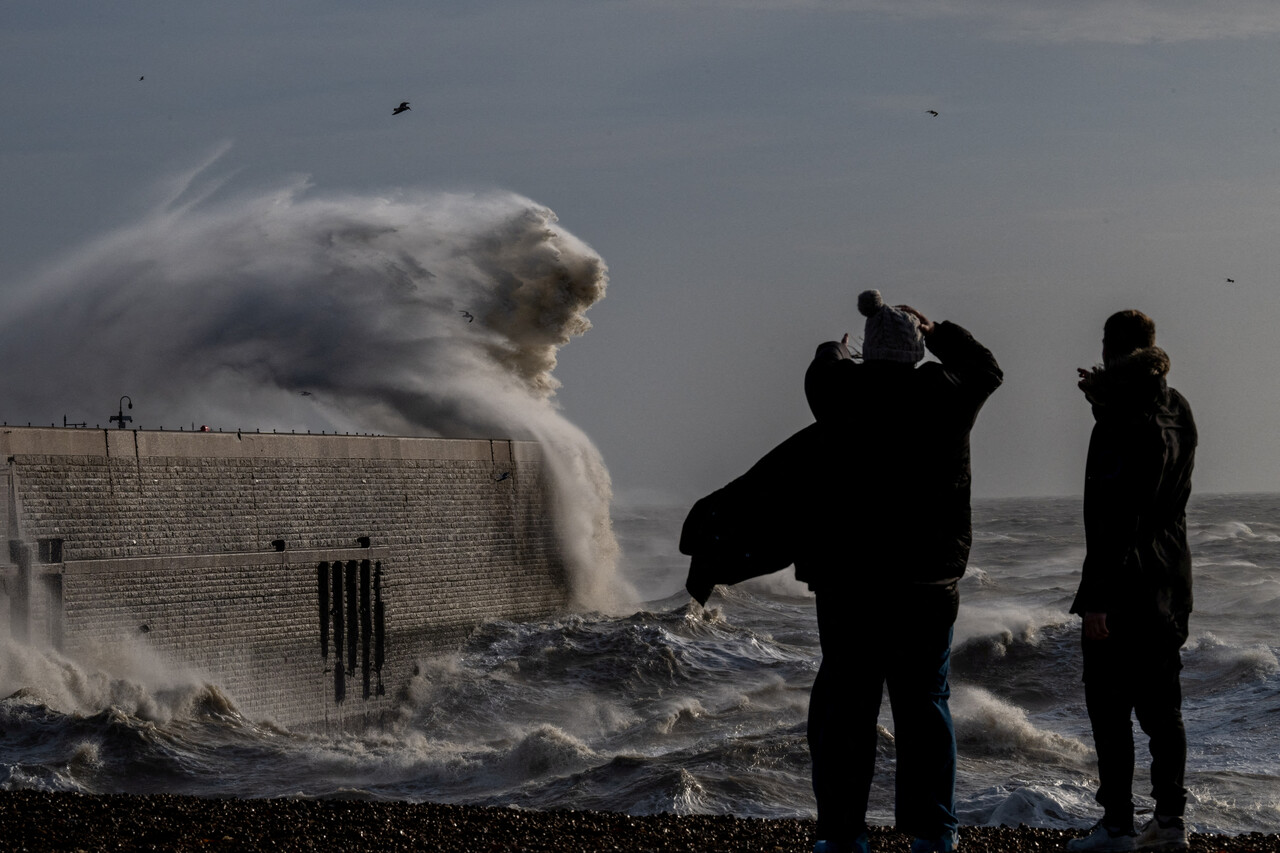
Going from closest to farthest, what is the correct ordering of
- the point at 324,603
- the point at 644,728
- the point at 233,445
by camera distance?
the point at 644,728
the point at 233,445
the point at 324,603

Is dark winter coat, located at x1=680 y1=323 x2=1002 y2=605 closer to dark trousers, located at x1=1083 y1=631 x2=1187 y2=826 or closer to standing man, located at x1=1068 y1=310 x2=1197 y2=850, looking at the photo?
standing man, located at x1=1068 y1=310 x2=1197 y2=850

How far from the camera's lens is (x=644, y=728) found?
22125 mm

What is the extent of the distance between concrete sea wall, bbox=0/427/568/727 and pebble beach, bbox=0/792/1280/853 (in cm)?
1376

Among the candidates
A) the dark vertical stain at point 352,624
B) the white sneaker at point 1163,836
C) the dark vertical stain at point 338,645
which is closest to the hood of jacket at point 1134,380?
the white sneaker at point 1163,836

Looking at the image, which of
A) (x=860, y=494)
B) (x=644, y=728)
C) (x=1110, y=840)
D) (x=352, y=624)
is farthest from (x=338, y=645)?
(x=860, y=494)

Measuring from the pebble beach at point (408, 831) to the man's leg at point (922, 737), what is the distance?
119 cm

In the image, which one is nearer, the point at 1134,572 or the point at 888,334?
the point at 888,334

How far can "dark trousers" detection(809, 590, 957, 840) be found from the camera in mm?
4605

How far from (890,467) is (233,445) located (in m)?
21.7

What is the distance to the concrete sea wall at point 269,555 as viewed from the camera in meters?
21.5

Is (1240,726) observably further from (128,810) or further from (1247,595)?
(1247,595)

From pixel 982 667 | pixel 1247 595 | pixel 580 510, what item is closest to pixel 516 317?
pixel 580 510

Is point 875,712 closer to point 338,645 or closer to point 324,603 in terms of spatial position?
point 324,603

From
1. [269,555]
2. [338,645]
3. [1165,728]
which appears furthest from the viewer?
[338,645]
